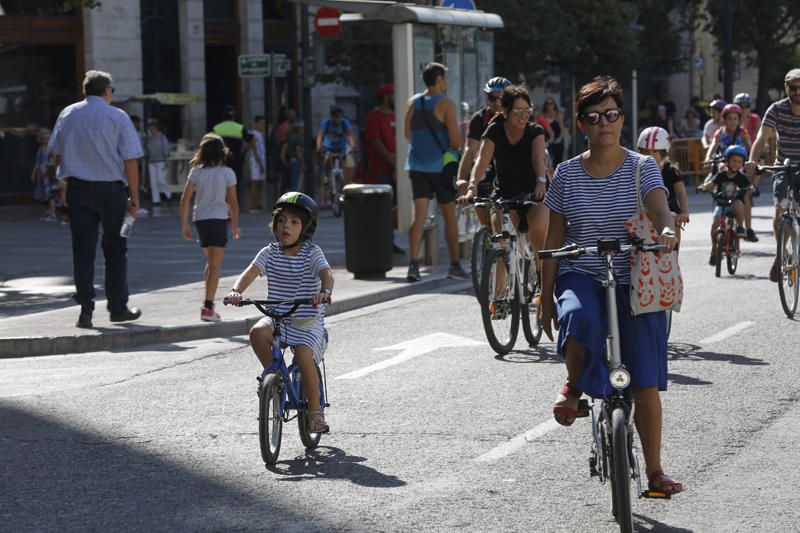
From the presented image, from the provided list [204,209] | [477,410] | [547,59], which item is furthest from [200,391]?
[547,59]

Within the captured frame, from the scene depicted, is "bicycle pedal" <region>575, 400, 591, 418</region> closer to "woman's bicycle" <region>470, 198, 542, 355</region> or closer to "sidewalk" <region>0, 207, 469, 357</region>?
"woman's bicycle" <region>470, 198, 542, 355</region>

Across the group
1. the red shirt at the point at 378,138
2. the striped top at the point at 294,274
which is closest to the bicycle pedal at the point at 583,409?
the striped top at the point at 294,274

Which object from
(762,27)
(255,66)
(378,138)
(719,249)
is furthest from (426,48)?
(762,27)

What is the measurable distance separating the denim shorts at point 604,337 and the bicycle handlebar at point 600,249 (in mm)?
183

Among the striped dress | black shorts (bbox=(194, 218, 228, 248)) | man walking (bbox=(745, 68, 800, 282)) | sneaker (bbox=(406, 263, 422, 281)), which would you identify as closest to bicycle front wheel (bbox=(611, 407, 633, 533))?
the striped dress

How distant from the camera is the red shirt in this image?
1844cm

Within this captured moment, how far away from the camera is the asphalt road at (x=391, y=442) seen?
6555mm

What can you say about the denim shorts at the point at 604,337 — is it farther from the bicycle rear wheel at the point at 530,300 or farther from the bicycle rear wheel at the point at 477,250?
the bicycle rear wheel at the point at 477,250

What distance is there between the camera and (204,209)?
508 inches

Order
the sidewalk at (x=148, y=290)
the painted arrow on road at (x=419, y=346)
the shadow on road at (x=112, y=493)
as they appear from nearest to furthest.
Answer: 1. the shadow on road at (x=112, y=493)
2. the painted arrow on road at (x=419, y=346)
3. the sidewalk at (x=148, y=290)

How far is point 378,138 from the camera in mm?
Answer: 18547

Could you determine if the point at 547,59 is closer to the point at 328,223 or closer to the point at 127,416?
the point at 328,223

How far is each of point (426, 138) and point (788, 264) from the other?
413 centimetres

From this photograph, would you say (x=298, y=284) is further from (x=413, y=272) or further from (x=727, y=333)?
(x=413, y=272)
